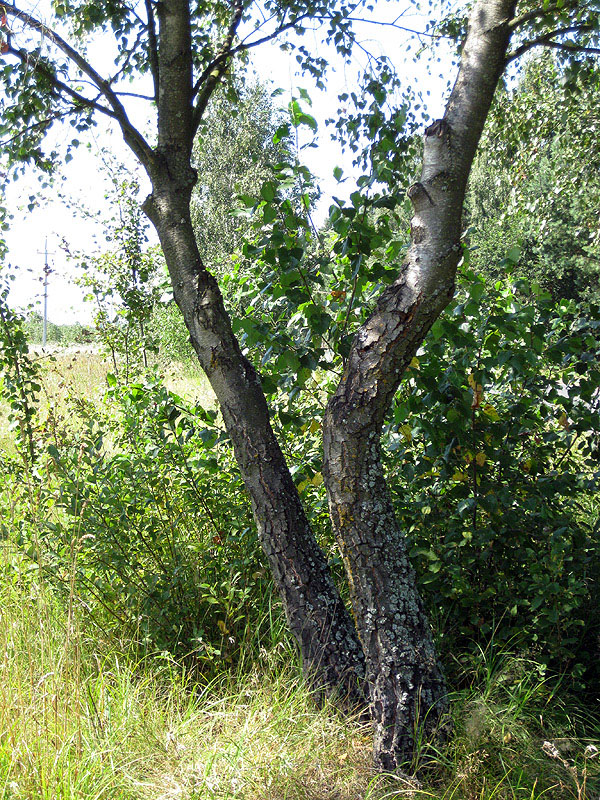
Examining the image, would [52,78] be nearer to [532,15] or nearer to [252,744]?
[532,15]

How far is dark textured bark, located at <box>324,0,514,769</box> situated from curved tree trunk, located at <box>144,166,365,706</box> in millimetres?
291

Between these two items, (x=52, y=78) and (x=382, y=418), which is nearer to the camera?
(x=382, y=418)

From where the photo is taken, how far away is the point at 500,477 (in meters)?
2.97

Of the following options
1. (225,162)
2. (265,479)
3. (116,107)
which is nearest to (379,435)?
(265,479)

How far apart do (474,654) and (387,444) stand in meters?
0.96

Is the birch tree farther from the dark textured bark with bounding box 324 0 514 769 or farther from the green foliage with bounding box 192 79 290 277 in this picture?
the green foliage with bounding box 192 79 290 277

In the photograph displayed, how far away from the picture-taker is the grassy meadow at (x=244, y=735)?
2.10 meters

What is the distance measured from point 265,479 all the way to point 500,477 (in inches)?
40.3

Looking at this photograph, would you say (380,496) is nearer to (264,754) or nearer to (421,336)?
(421,336)

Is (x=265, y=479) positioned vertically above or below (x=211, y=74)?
below

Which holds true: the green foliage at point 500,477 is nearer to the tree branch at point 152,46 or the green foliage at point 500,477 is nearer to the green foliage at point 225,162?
the tree branch at point 152,46

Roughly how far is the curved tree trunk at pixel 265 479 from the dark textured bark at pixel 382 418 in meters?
0.29

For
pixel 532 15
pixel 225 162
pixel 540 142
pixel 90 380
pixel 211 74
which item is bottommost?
pixel 90 380

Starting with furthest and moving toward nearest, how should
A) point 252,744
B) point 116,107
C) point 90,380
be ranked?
1. point 90,380
2. point 116,107
3. point 252,744
